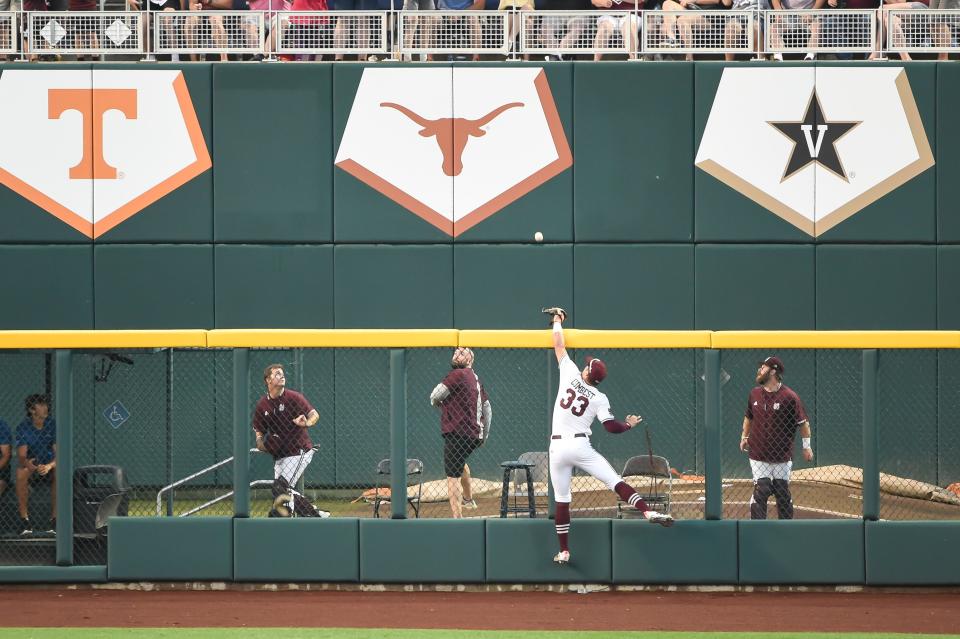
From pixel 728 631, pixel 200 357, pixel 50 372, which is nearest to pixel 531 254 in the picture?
pixel 200 357

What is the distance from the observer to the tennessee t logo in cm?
1534

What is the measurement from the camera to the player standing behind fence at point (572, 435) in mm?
9766

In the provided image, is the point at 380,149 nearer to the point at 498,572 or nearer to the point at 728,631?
the point at 498,572

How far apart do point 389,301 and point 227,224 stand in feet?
7.41

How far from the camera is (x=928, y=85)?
1521 cm

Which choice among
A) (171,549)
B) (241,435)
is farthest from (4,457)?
(241,435)

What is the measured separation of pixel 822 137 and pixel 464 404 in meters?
6.69

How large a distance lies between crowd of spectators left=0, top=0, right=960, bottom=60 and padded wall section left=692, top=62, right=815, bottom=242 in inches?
16.7

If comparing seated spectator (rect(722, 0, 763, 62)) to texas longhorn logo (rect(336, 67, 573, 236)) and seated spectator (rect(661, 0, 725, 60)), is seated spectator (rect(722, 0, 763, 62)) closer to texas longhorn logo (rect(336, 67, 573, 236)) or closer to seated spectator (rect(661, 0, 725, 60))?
seated spectator (rect(661, 0, 725, 60))

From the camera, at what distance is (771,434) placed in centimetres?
1057

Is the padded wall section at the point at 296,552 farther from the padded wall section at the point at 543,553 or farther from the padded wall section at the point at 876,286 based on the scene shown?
the padded wall section at the point at 876,286

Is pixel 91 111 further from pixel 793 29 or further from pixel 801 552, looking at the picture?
pixel 801 552

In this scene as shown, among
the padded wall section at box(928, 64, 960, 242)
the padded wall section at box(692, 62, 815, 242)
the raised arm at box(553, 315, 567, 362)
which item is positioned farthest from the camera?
the padded wall section at box(692, 62, 815, 242)

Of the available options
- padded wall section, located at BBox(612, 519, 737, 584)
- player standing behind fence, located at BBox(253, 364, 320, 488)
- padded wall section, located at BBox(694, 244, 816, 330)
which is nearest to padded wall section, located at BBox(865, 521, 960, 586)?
padded wall section, located at BBox(612, 519, 737, 584)
